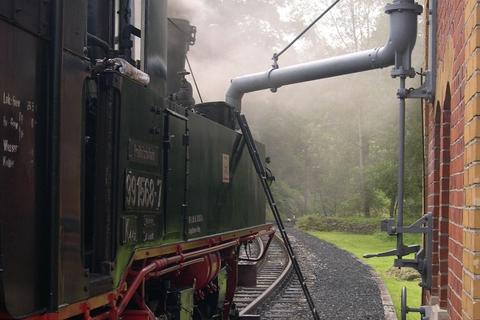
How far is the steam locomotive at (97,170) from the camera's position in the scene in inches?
104

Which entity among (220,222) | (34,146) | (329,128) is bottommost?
(220,222)

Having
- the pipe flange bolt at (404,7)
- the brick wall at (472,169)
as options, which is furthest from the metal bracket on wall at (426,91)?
the brick wall at (472,169)

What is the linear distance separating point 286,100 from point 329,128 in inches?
297

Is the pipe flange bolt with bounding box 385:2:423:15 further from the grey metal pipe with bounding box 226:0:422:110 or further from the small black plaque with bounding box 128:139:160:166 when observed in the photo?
the small black plaque with bounding box 128:139:160:166

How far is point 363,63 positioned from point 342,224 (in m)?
22.9

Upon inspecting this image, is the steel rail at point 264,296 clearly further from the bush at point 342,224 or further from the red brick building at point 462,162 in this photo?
the bush at point 342,224

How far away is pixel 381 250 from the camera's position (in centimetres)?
2086

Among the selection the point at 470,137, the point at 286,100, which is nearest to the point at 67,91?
the point at 470,137

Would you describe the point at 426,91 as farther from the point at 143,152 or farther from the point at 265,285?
the point at 265,285

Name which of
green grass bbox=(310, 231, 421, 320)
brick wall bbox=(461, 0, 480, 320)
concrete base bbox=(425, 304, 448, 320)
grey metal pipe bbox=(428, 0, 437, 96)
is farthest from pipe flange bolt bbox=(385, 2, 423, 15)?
green grass bbox=(310, 231, 421, 320)

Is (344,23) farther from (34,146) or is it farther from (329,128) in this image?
(34,146)

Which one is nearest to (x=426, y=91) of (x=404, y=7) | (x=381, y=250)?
(x=404, y=7)

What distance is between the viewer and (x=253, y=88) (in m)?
9.09

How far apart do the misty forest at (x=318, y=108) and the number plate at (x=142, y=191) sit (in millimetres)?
7235
